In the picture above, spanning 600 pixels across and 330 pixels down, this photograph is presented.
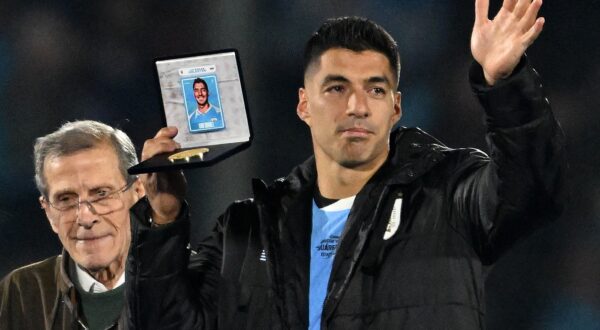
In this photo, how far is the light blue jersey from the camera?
220 cm

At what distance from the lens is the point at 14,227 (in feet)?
12.4

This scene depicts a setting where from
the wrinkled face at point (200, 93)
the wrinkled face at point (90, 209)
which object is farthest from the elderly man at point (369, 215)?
the wrinkled face at point (90, 209)

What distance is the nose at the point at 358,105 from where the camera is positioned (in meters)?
2.25

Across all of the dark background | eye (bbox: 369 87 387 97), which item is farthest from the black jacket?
the dark background

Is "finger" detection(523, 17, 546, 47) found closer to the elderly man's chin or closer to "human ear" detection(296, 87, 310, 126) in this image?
"human ear" detection(296, 87, 310, 126)

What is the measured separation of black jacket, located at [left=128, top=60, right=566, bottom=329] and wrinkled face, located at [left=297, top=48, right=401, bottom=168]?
6cm

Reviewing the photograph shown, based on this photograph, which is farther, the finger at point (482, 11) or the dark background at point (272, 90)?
the dark background at point (272, 90)

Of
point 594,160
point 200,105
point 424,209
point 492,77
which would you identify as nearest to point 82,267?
point 200,105

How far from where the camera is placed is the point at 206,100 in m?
2.35

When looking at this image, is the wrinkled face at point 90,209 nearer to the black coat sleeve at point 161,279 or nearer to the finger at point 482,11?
the black coat sleeve at point 161,279

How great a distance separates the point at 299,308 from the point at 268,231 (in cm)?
20

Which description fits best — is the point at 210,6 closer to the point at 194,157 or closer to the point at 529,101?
the point at 194,157

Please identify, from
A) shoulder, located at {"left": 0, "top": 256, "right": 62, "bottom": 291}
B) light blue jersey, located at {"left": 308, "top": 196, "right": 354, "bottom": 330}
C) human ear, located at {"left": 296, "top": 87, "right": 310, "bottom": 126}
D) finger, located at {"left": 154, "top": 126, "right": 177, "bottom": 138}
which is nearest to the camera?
light blue jersey, located at {"left": 308, "top": 196, "right": 354, "bottom": 330}

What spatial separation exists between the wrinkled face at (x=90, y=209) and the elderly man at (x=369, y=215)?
37cm
